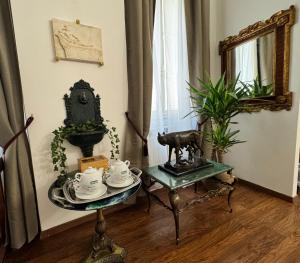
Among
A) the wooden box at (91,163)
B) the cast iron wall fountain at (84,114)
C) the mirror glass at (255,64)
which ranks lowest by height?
the wooden box at (91,163)

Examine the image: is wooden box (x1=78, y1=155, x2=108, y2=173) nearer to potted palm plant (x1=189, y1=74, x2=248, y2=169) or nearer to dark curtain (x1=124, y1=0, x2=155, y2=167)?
dark curtain (x1=124, y1=0, x2=155, y2=167)

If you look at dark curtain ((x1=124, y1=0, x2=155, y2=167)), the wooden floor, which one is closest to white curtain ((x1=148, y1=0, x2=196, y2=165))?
dark curtain ((x1=124, y1=0, x2=155, y2=167))

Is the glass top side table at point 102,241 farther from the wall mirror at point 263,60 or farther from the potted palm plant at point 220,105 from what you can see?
the wall mirror at point 263,60

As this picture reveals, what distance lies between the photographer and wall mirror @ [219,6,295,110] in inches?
69.7

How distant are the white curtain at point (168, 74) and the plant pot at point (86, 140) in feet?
2.01

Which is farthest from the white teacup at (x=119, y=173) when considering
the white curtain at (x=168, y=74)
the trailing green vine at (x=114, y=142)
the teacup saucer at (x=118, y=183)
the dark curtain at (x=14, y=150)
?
the white curtain at (x=168, y=74)

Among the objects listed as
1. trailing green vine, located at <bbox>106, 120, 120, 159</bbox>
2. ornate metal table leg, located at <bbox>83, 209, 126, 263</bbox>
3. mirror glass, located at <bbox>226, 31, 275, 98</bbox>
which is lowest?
ornate metal table leg, located at <bbox>83, 209, 126, 263</bbox>

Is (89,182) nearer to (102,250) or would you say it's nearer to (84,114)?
(102,250)

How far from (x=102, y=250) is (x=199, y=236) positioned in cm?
72

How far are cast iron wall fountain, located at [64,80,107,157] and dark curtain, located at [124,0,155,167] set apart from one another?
1.02ft

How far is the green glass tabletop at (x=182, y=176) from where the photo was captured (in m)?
1.46

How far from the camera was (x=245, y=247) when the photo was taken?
1378mm

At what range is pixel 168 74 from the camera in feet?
6.78

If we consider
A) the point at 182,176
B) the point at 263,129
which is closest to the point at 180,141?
the point at 182,176
